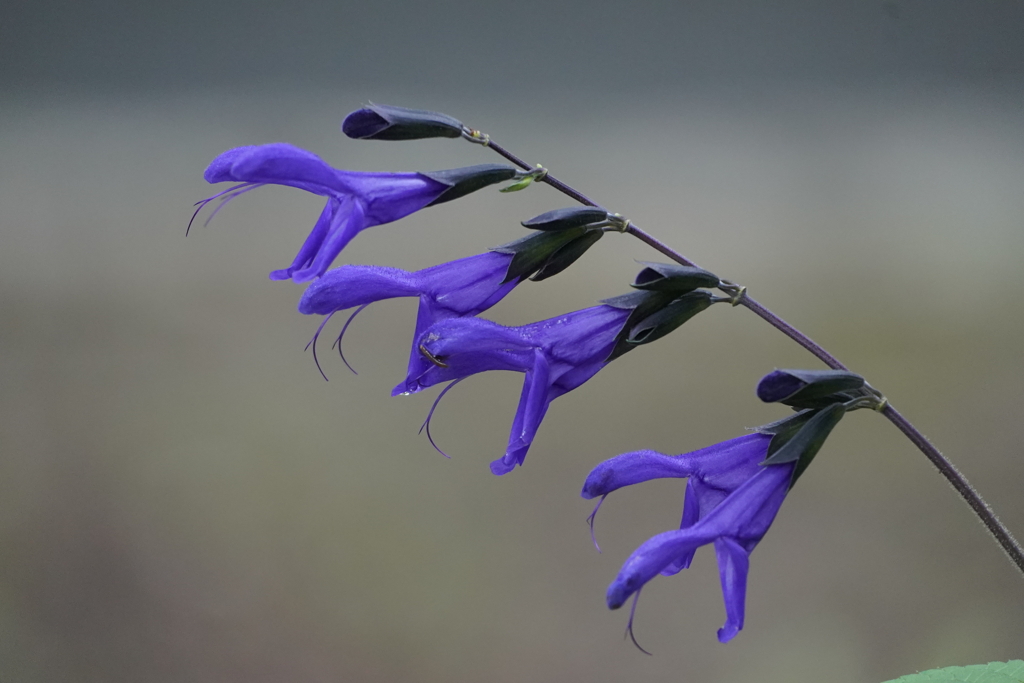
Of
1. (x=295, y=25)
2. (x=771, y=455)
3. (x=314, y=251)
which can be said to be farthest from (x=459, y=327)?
(x=295, y=25)

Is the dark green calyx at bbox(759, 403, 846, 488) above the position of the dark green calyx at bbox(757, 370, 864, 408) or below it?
below

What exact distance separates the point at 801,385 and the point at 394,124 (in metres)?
0.33

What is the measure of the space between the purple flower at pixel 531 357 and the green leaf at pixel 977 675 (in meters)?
0.35

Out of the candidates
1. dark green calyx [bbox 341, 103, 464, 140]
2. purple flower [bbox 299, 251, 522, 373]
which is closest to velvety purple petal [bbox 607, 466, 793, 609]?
purple flower [bbox 299, 251, 522, 373]

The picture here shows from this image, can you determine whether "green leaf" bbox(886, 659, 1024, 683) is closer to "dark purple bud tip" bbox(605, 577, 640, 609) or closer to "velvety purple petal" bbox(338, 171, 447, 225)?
"dark purple bud tip" bbox(605, 577, 640, 609)

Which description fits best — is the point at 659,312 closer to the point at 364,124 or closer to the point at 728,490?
the point at 728,490

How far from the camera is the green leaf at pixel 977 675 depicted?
22.5 inches

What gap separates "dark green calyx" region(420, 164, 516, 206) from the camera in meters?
0.53

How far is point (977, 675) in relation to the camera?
23.0 inches

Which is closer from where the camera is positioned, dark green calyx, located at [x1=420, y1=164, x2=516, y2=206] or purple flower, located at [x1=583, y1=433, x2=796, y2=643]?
purple flower, located at [x1=583, y1=433, x2=796, y2=643]

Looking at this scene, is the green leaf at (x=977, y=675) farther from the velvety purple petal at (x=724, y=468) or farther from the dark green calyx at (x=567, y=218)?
the dark green calyx at (x=567, y=218)

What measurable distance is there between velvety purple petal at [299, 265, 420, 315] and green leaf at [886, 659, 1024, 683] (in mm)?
491

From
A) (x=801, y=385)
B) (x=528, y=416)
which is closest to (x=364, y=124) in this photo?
(x=528, y=416)

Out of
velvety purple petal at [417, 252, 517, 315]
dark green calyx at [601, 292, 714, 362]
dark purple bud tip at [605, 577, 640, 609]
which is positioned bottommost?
dark purple bud tip at [605, 577, 640, 609]
